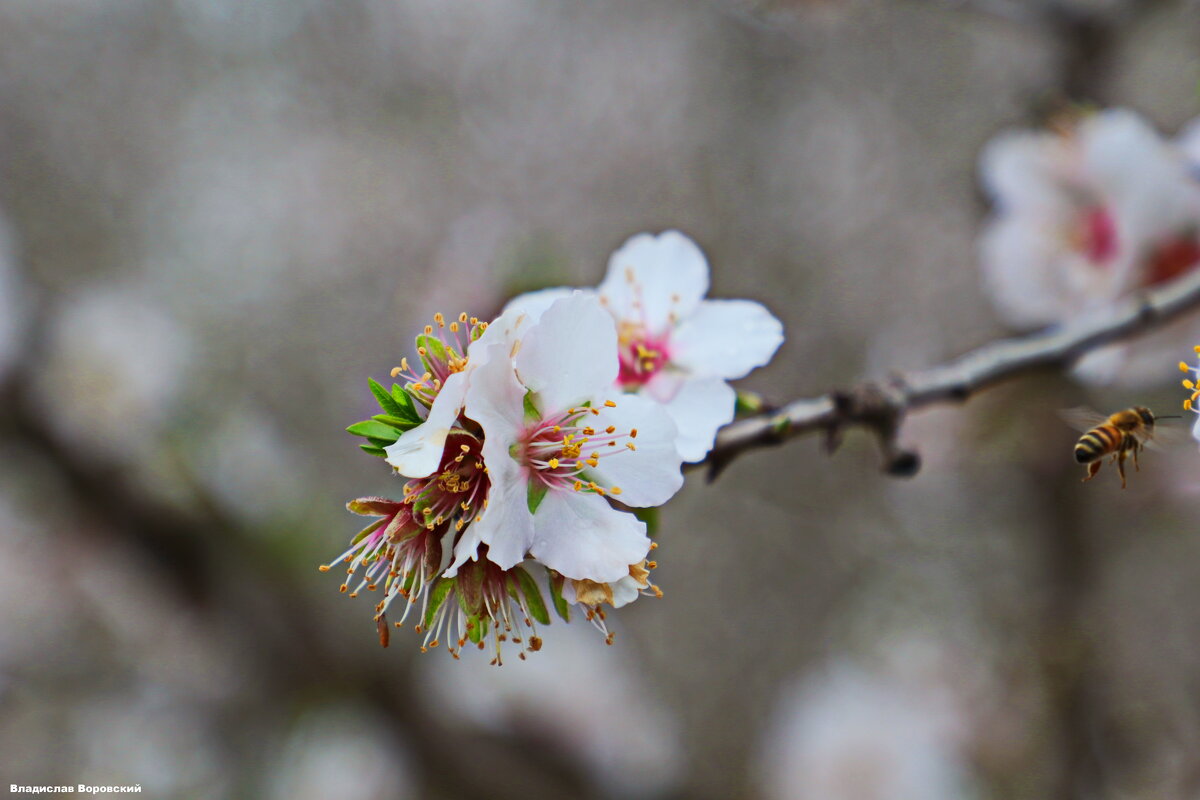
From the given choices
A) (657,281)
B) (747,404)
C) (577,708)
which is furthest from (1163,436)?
(577,708)

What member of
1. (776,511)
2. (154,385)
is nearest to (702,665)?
(776,511)

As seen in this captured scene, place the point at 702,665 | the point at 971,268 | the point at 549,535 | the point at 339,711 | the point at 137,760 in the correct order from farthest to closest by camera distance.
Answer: the point at 702,665 < the point at 971,268 < the point at 137,760 < the point at 339,711 < the point at 549,535

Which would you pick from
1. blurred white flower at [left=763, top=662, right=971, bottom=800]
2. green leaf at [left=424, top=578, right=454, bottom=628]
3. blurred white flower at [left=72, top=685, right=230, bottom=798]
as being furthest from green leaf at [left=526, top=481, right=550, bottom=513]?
blurred white flower at [left=72, top=685, right=230, bottom=798]

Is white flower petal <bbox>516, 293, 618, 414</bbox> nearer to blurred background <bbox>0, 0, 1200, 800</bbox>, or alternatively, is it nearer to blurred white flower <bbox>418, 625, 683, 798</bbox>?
blurred background <bbox>0, 0, 1200, 800</bbox>

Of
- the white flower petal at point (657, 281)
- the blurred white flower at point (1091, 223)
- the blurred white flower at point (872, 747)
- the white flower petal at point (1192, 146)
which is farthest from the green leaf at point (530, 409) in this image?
the blurred white flower at point (872, 747)

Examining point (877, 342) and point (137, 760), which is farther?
point (877, 342)

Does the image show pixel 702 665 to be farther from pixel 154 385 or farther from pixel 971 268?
pixel 154 385

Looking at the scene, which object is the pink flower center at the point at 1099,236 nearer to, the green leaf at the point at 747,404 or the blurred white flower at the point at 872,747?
the green leaf at the point at 747,404

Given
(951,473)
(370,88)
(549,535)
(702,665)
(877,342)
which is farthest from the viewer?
(370,88)
